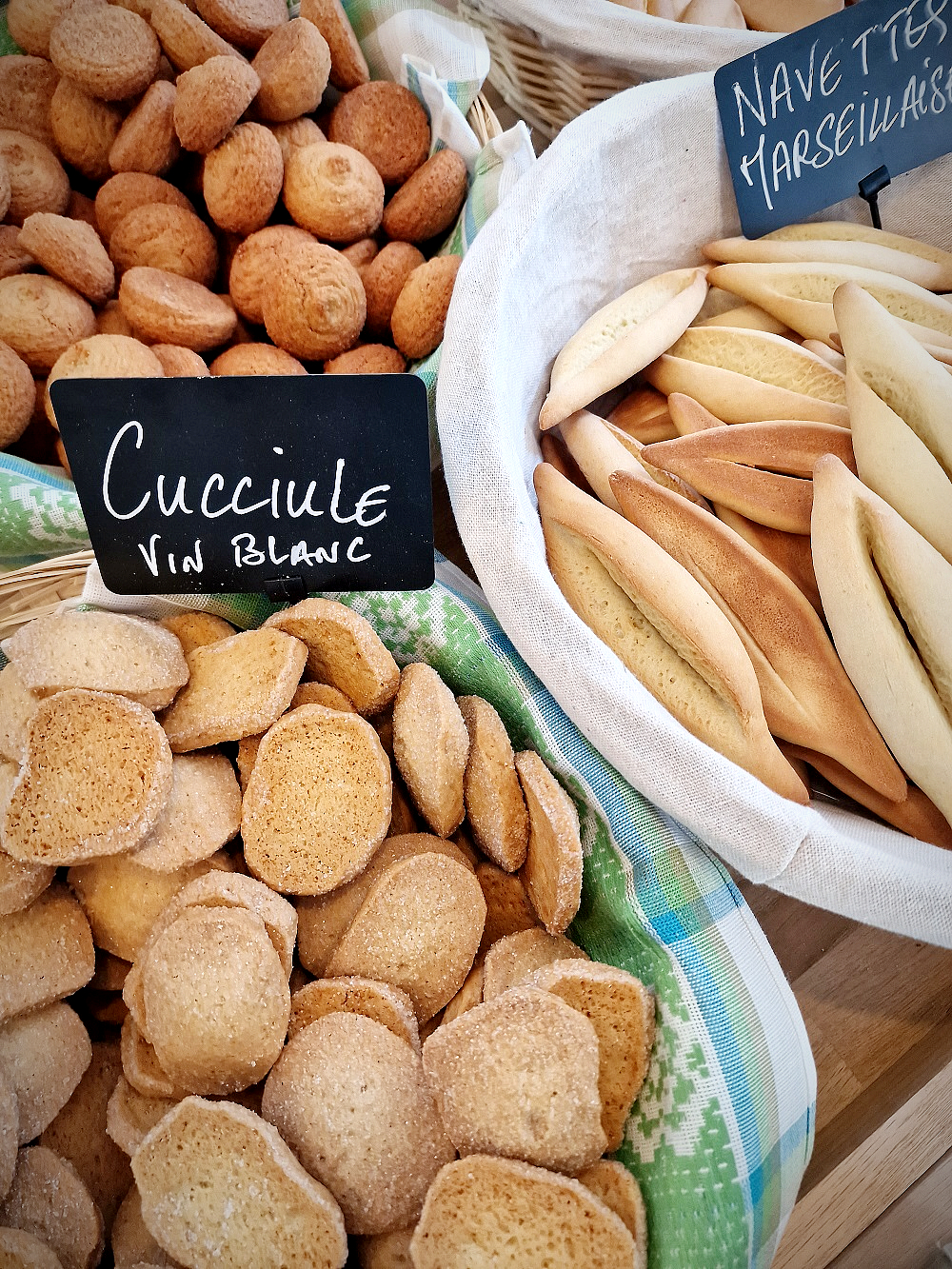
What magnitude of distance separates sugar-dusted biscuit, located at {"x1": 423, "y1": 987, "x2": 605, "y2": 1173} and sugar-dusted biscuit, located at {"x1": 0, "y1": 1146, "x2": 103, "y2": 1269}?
297 mm

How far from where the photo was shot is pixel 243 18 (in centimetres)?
119

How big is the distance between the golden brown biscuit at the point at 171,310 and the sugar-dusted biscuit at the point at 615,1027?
0.92 m

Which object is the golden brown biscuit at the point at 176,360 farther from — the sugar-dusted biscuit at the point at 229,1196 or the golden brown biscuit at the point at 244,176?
the sugar-dusted biscuit at the point at 229,1196

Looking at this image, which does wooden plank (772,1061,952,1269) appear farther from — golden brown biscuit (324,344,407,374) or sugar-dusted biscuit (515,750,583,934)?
golden brown biscuit (324,344,407,374)

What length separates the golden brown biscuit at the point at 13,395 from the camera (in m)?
1.01

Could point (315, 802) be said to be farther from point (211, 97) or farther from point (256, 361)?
point (211, 97)

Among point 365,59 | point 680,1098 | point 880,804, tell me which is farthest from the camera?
point 365,59

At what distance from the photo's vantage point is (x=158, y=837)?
0.75 m

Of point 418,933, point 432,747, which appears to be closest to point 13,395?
point 432,747

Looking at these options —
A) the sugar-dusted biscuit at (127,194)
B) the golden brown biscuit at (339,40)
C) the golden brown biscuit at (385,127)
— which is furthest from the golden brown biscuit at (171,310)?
the golden brown biscuit at (339,40)

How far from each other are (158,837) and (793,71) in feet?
3.73

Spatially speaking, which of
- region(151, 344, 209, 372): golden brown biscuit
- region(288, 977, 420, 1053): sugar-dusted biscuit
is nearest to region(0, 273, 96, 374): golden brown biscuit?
region(151, 344, 209, 372): golden brown biscuit

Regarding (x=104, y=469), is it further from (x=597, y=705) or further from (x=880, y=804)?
(x=880, y=804)

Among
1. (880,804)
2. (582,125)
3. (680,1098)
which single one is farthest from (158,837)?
(582,125)
